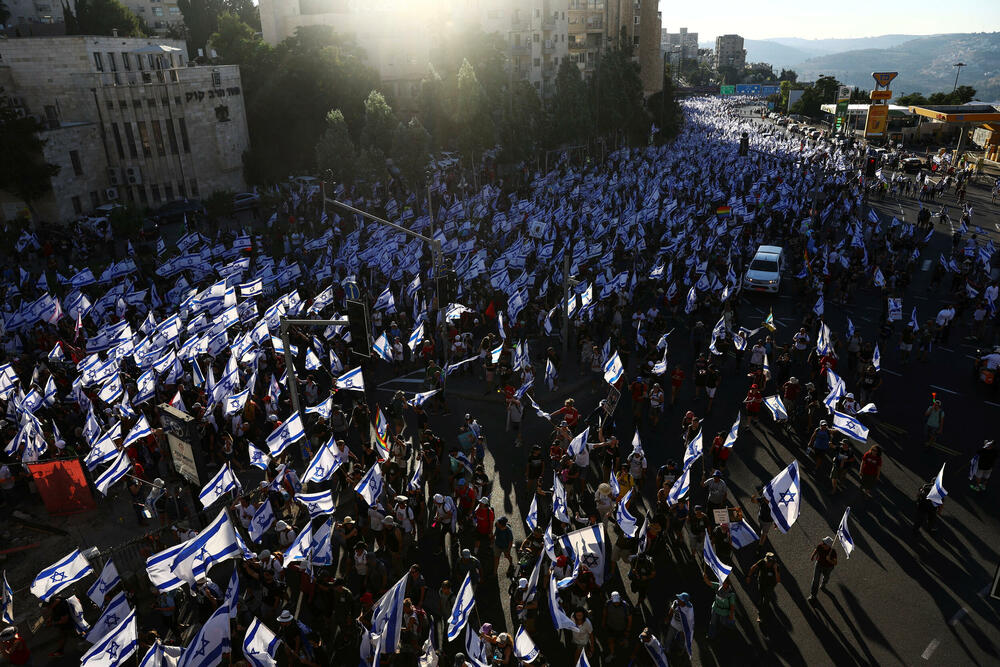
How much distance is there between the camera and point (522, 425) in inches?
763

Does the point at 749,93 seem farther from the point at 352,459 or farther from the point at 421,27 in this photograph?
the point at 352,459

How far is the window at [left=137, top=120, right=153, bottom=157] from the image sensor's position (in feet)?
167

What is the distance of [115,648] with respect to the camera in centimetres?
973

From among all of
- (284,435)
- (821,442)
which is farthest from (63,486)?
(821,442)

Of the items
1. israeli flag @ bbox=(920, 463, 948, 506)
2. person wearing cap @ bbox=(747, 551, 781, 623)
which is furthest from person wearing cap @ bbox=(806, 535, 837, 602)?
israeli flag @ bbox=(920, 463, 948, 506)

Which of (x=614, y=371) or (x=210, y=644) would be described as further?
(x=614, y=371)

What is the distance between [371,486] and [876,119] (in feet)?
282

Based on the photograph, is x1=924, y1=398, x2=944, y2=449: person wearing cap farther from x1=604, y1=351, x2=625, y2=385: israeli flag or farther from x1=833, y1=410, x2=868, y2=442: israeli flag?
x1=604, y1=351, x2=625, y2=385: israeli flag

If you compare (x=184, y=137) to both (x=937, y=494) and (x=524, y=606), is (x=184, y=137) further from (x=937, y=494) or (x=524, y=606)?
(x=937, y=494)

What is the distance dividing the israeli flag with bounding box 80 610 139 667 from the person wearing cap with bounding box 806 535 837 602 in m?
11.7

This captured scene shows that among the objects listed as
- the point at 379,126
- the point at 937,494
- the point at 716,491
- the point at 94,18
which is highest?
the point at 94,18

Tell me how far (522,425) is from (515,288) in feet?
20.6

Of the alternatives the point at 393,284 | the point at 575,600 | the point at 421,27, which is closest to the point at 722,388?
the point at 575,600

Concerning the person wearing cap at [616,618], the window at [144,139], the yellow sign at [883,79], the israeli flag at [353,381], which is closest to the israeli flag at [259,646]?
the person wearing cap at [616,618]
